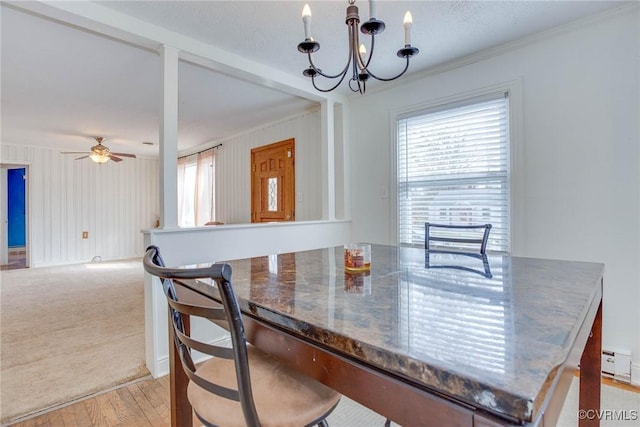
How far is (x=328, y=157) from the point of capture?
3.34 m

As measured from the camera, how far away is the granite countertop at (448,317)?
17.1 inches

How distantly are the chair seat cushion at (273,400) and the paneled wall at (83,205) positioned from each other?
6200mm

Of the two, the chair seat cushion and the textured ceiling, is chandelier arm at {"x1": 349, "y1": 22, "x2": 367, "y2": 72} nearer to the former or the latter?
the textured ceiling

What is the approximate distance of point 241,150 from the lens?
5.03 m

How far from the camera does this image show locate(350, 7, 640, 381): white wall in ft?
6.37

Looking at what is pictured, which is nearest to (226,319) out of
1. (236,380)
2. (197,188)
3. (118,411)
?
(236,380)

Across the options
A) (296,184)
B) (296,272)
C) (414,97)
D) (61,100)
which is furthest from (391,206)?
(61,100)

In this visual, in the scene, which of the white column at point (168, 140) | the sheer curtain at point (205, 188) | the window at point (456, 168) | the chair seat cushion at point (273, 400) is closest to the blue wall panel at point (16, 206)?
the sheer curtain at point (205, 188)

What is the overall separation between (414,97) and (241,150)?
2.97 meters

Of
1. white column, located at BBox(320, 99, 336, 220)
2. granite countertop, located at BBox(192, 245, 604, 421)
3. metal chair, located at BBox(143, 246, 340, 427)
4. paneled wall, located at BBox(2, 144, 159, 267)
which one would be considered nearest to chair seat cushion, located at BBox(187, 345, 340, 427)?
metal chair, located at BBox(143, 246, 340, 427)

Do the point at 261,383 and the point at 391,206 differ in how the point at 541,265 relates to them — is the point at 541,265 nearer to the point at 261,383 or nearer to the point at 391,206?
the point at 261,383

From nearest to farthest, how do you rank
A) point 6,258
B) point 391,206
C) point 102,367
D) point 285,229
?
point 102,367
point 285,229
point 391,206
point 6,258

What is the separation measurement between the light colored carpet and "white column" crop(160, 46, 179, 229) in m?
1.04

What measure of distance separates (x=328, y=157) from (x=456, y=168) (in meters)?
1.26
